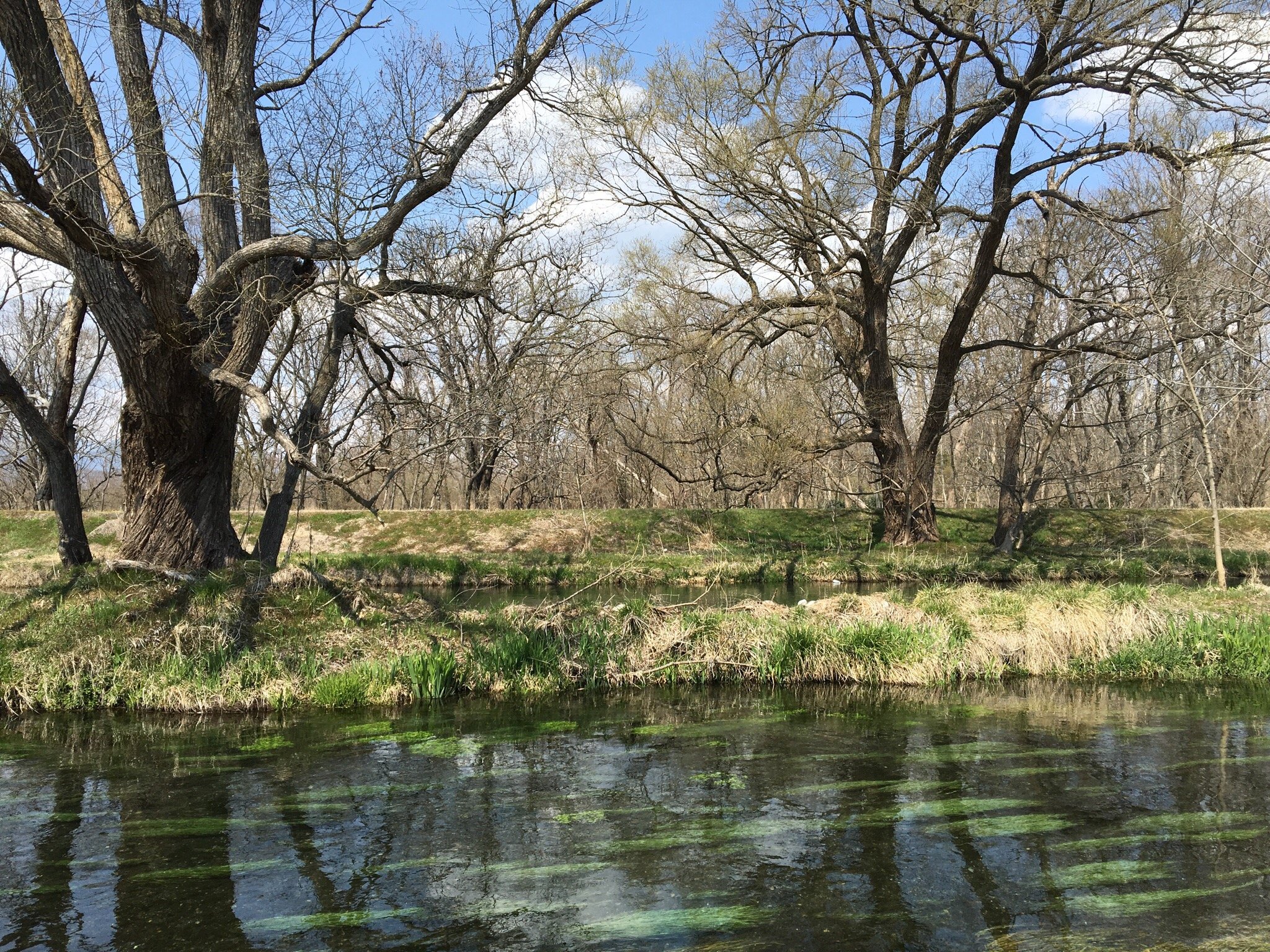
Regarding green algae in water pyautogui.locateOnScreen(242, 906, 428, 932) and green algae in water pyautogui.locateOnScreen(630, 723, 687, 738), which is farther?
green algae in water pyautogui.locateOnScreen(630, 723, 687, 738)

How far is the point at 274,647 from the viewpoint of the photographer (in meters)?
9.96

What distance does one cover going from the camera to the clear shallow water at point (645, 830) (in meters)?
4.62

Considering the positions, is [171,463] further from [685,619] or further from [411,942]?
[411,942]

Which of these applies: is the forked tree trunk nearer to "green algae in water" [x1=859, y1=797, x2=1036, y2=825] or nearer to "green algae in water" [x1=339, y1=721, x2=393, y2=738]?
"green algae in water" [x1=339, y1=721, x2=393, y2=738]

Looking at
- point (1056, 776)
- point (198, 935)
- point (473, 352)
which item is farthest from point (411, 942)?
point (473, 352)

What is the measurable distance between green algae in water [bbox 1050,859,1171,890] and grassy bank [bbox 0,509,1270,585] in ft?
40.9

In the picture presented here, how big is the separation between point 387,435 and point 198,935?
18.1ft

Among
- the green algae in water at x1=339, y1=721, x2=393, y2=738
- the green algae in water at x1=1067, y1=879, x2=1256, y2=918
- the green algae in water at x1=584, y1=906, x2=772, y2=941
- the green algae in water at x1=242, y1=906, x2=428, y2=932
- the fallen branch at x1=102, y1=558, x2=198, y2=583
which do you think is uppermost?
the fallen branch at x1=102, y1=558, x2=198, y2=583

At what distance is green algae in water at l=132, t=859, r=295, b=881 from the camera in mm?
5270

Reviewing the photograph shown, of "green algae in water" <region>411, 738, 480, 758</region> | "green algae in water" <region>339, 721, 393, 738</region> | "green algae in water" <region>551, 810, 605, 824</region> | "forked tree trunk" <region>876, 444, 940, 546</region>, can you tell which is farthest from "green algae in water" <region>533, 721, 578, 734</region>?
"forked tree trunk" <region>876, 444, 940, 546</region>

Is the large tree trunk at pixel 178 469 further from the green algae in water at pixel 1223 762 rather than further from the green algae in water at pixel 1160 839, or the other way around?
the green algae in water at pixel 1223 762

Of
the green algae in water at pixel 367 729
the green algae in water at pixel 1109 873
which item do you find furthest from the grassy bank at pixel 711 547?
the green algae in water at pixel 1109 873

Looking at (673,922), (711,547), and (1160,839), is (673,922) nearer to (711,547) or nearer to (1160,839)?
(1160,839)

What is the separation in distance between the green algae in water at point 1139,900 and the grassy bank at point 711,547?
12821mm
